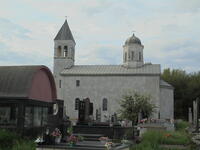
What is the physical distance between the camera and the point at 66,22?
51.6 m

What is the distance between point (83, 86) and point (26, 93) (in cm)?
3151

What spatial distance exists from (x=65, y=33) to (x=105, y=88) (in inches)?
483

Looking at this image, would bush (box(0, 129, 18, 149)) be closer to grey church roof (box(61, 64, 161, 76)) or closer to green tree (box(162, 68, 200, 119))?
grey church roof (box(61, 64, 161, 76))

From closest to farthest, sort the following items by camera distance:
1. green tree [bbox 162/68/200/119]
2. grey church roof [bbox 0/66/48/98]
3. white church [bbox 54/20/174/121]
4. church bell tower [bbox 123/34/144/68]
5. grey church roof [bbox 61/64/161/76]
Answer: grey church roof [bbox 0/66/48/98], white church [bbox 54/20/174/121], grey church roof [bbox 61/64/161/76], church bell tower [bbox 123/34/144/68], green tree [bbox 162/68/200/119]

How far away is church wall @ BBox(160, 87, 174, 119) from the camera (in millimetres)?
44281

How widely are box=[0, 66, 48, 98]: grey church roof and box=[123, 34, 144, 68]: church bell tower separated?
31.7 m

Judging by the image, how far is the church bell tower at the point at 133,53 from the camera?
47.8m

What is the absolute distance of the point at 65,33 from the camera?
50688 millimetres

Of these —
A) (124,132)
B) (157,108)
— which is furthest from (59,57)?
(124,132)

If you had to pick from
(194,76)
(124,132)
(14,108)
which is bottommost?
(124,132)

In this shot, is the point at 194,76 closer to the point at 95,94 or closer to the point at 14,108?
the point at 95,94

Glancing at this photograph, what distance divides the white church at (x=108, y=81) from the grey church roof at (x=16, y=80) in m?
27.7

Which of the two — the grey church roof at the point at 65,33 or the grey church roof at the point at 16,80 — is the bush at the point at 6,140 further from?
the grey church roof at the point at 65,33

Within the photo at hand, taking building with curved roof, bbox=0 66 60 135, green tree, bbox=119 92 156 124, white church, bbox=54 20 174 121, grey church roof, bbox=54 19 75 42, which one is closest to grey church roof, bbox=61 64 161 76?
white church, bbox=54 20 174 121
